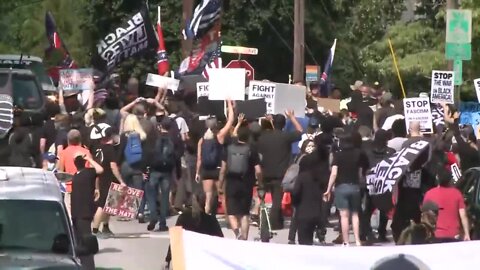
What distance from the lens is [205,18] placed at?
83.0ft

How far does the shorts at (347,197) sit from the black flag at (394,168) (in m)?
0.21

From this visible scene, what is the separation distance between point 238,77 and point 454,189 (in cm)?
698

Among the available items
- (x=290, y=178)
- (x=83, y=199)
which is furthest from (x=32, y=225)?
(x=290, y=178)

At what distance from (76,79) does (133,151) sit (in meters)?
5.38

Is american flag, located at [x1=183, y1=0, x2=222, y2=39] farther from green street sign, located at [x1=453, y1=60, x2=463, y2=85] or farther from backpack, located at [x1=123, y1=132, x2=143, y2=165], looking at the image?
backpack, located at [x1=123, y1=132, x2=143, y2=165]

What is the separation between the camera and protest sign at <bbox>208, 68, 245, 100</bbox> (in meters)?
19.7

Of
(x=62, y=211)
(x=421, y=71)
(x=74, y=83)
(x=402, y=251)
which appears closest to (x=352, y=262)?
(x=402, y=251)

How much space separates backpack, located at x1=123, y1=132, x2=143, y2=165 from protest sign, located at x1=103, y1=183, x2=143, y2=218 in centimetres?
47

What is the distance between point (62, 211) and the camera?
9.38 metres

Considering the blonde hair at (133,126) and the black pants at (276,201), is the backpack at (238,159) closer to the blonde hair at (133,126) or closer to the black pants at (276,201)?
the black pants at (276,201)

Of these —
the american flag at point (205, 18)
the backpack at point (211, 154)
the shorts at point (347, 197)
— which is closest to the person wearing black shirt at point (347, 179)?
the shorts at point (347, 197)

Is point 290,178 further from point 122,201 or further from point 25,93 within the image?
point 25,93

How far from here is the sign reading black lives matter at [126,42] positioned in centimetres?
2316

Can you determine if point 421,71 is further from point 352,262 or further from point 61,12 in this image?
point 61,12
